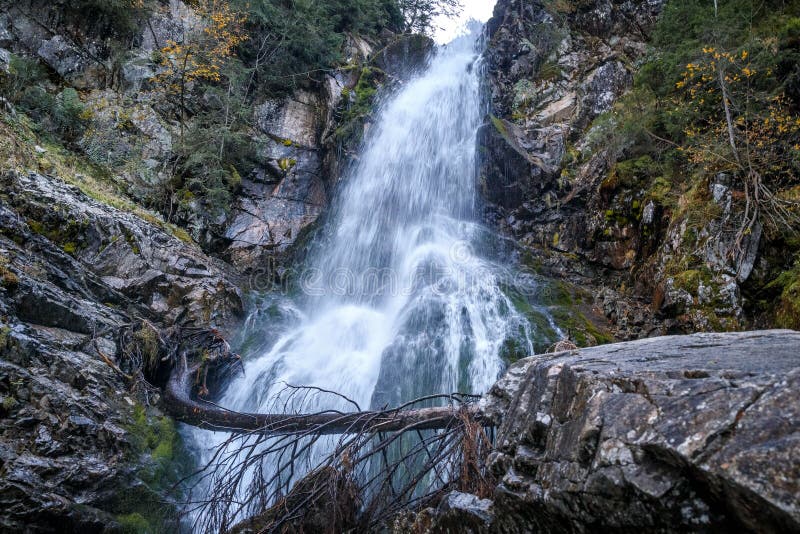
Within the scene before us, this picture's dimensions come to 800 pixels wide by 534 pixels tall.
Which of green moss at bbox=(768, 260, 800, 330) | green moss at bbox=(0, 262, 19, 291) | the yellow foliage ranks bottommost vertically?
green moss at bbox=(0, 262, 19, 291)

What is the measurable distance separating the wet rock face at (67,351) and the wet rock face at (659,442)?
3.87m

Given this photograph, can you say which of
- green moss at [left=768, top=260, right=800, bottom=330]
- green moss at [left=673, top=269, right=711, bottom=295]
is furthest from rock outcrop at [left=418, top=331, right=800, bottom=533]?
green moss at [left=673, top=269, right=711, bottom=295]

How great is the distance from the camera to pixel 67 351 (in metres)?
4.77

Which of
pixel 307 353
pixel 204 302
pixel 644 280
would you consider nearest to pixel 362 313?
pixel 307 353

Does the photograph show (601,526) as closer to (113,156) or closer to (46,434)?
(46,434)

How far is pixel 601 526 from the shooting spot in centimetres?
176

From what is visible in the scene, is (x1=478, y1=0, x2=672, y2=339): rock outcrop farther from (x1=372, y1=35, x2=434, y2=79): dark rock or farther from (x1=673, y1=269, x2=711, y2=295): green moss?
(x1=372, y1=35, x2=434, y2=79): dark rock

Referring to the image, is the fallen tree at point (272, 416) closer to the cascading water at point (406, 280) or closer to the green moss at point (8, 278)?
the cascading water at point (406, 280)

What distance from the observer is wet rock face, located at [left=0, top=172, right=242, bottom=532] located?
3711 millimetres

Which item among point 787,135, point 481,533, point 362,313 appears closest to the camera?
point 481,533

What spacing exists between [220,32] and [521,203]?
11565 mm

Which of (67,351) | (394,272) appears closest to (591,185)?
(394,272)

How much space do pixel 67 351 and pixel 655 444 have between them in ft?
18.9

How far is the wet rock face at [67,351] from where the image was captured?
3.71 m
